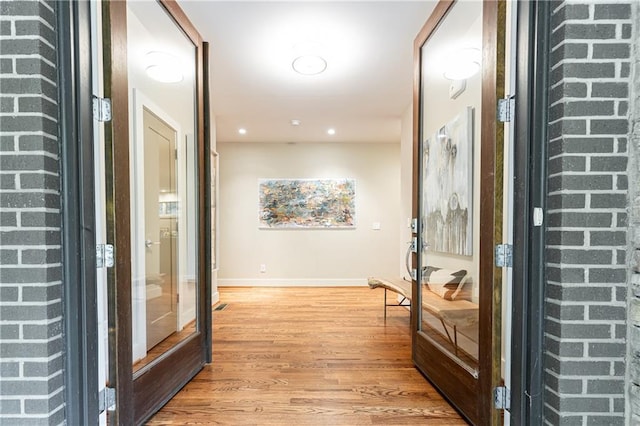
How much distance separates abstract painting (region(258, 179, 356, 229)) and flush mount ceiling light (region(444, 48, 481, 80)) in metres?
3.51

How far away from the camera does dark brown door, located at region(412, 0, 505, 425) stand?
1.39m

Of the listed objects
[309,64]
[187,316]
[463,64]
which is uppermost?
[309,64]

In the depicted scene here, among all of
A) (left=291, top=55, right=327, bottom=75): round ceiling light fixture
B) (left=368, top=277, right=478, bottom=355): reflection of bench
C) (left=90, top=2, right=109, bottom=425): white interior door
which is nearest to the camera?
(left=90, top=2, right=109, bottom=425): white interior door

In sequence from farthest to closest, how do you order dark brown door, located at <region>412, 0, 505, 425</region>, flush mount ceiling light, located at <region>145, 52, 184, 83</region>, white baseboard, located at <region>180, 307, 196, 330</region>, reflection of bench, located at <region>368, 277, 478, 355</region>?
white baseboard, located at <region>180, 307, 196, 330</region>, flush mount ceiling light, located at <region>145, 52, 184, 83</region>, reflection of bench, located at <region>368, 277, 478, 355</region>, dark brown door, located at <region>412, 0, 505, 425</region>

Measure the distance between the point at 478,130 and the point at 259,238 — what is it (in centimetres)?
437

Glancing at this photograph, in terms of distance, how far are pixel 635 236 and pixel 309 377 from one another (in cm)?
193

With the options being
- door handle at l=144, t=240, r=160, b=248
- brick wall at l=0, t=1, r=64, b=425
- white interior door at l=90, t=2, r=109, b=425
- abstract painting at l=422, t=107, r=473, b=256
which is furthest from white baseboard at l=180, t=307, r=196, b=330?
abstract painting at l=422, t=107, r=473, b=256

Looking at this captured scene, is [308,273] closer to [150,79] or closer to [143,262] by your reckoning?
[143,262]

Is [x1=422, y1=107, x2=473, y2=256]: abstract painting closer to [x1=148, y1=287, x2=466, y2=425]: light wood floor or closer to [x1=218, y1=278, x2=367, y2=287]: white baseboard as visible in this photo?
[x1=148, y1=287, x2=466, y2=425]: light wood floor

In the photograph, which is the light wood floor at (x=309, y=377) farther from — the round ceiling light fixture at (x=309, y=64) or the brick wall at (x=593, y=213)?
the round ceiling light fixture at (x=309, y=64)

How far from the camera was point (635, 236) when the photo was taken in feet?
3.57

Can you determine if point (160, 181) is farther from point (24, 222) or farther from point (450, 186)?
point (450, 186)

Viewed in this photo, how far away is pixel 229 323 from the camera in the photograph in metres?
3.35

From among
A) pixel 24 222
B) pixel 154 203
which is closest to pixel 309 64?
pixel 154 203
